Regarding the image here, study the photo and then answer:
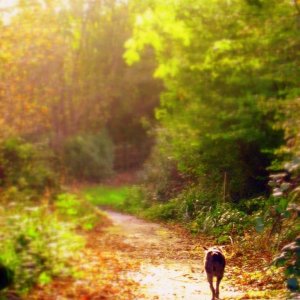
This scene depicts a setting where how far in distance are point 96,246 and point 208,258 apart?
1544 millimetres

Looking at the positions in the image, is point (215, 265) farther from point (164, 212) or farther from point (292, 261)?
point (164, 212)

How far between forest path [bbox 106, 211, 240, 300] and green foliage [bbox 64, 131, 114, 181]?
1351 cm

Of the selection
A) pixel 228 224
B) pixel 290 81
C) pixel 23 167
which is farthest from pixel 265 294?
pixel 23 167

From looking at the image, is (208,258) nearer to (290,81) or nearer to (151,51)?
(290,81)

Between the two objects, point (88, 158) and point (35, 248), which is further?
point (88, 158)

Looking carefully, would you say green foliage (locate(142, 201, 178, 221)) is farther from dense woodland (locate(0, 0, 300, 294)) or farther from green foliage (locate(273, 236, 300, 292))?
green foliage (locate(273, 236, 300, 292))

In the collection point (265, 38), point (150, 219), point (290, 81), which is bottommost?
point (150, 219)

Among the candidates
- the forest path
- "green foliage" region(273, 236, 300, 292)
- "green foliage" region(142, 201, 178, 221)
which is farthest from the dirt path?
"green foliage" region(273, 236, 300, 292)

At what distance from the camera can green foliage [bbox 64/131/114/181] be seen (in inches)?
1076

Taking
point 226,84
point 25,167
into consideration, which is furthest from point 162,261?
point 226,84

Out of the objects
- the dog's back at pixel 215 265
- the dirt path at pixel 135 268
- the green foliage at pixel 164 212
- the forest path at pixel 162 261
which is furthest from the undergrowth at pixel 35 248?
the green foliage at pixel 164 212

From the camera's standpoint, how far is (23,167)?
51.5ft

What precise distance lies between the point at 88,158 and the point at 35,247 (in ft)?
70.6

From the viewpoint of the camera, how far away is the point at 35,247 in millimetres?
6621
